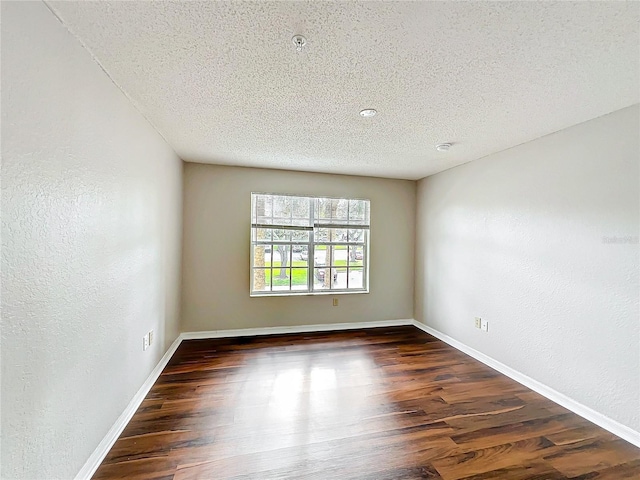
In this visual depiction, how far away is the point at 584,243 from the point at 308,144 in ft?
8.26

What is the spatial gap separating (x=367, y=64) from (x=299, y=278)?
300 cm

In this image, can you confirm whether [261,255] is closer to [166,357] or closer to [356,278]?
[356,278]

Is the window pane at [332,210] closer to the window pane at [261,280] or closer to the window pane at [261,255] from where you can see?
the window pane at [261,255]

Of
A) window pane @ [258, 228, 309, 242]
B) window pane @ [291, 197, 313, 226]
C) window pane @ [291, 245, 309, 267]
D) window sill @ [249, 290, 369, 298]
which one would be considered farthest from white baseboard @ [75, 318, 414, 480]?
window pane @ [291, 197, 313, 226]

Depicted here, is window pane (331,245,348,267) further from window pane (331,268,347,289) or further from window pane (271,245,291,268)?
window pane (271,245,291,268)

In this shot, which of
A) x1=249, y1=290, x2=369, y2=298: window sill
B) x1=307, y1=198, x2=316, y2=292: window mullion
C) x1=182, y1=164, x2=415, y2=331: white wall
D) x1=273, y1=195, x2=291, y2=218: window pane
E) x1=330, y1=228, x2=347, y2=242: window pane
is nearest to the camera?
x1=182, y1=164, x2=415, y2=331: white wall

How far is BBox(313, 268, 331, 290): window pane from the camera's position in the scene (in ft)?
13.5

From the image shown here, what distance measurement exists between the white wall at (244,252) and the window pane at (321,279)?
0.52 ft

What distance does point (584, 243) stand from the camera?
221cm

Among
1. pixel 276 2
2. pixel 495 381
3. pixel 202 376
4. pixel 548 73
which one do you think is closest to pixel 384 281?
pixel 495 381

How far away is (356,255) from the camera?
4.30 meters

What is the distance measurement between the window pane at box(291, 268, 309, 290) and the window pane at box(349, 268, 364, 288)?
0.69 m

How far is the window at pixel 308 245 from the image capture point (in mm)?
3906

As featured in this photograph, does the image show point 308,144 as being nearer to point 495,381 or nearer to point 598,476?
point 495,381
